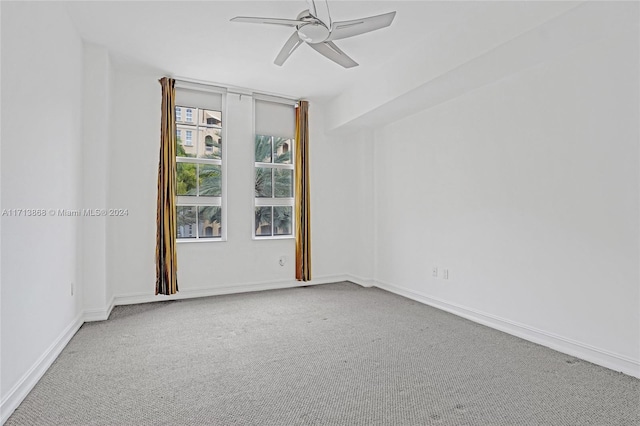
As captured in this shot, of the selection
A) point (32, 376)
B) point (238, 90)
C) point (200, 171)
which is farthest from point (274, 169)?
point (32, 376)

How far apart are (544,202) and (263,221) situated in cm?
338

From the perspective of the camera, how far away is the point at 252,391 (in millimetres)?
2113

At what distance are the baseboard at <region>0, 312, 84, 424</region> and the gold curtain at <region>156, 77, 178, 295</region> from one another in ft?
3.94

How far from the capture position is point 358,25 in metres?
2.49

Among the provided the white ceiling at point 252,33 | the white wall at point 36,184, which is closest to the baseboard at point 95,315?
the white wall at point 36,184

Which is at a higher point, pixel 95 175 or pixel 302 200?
pixel 95 175

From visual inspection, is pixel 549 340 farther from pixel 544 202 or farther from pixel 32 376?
pixel 32 376

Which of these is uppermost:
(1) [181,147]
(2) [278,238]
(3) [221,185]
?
(1) [181,147]

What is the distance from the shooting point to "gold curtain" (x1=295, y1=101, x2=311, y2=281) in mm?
5027

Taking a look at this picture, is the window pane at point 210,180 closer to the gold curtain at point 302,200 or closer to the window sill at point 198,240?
the window sill at point 198,240

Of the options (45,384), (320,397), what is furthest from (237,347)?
(45,384)

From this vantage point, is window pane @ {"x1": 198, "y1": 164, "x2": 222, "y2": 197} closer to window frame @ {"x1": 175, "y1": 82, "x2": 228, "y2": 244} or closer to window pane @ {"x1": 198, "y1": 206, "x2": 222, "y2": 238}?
window frame @ {"x1": 175, "y1": 82, "x2": 228, "y2": 244}

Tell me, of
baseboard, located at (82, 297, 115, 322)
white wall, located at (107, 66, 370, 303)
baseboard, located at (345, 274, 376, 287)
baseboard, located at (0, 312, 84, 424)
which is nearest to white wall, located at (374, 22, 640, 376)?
baseboard, located at (345, 274, 376, 287)

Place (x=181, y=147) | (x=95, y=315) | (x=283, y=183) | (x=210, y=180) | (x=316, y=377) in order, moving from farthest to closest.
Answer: (x=283, y=183) → (x=210, y=180) → (x=181, y=147) → (x=95, y=315) → (x=316, y=377)
